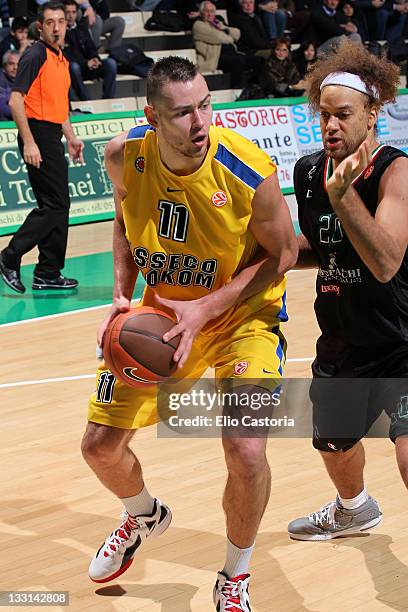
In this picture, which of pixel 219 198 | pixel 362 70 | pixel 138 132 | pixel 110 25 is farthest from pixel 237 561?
pixel 110 25

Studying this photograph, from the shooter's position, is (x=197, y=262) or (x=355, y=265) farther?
(x=197, y=262)

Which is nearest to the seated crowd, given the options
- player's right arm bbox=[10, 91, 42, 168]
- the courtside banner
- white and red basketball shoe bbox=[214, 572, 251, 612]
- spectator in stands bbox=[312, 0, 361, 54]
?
spectator in stands bbox=[312, 0, 361, 54]

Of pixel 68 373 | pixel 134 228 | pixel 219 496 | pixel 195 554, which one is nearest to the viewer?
pixel 134 228

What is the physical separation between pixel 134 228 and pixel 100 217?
8633 millimetres

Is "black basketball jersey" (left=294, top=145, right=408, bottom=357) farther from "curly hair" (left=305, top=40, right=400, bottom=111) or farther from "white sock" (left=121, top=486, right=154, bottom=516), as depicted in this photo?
"white sock" (left=121, top=486, right=154, bottom=516)

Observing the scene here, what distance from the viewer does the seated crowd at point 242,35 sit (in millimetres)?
15086

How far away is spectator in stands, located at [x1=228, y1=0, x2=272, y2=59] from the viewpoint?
17656 millimetres

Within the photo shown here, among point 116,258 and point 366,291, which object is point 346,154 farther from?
point 116,258

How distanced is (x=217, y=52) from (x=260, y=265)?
13.9 metres

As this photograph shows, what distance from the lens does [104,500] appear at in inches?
192

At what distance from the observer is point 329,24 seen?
18250 mm

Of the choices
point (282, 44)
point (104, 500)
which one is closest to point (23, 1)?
point (282, 44)

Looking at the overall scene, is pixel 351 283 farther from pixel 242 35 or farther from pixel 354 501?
pixel 242 35

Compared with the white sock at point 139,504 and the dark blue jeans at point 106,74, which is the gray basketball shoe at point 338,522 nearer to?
the white sock at point 139,504
